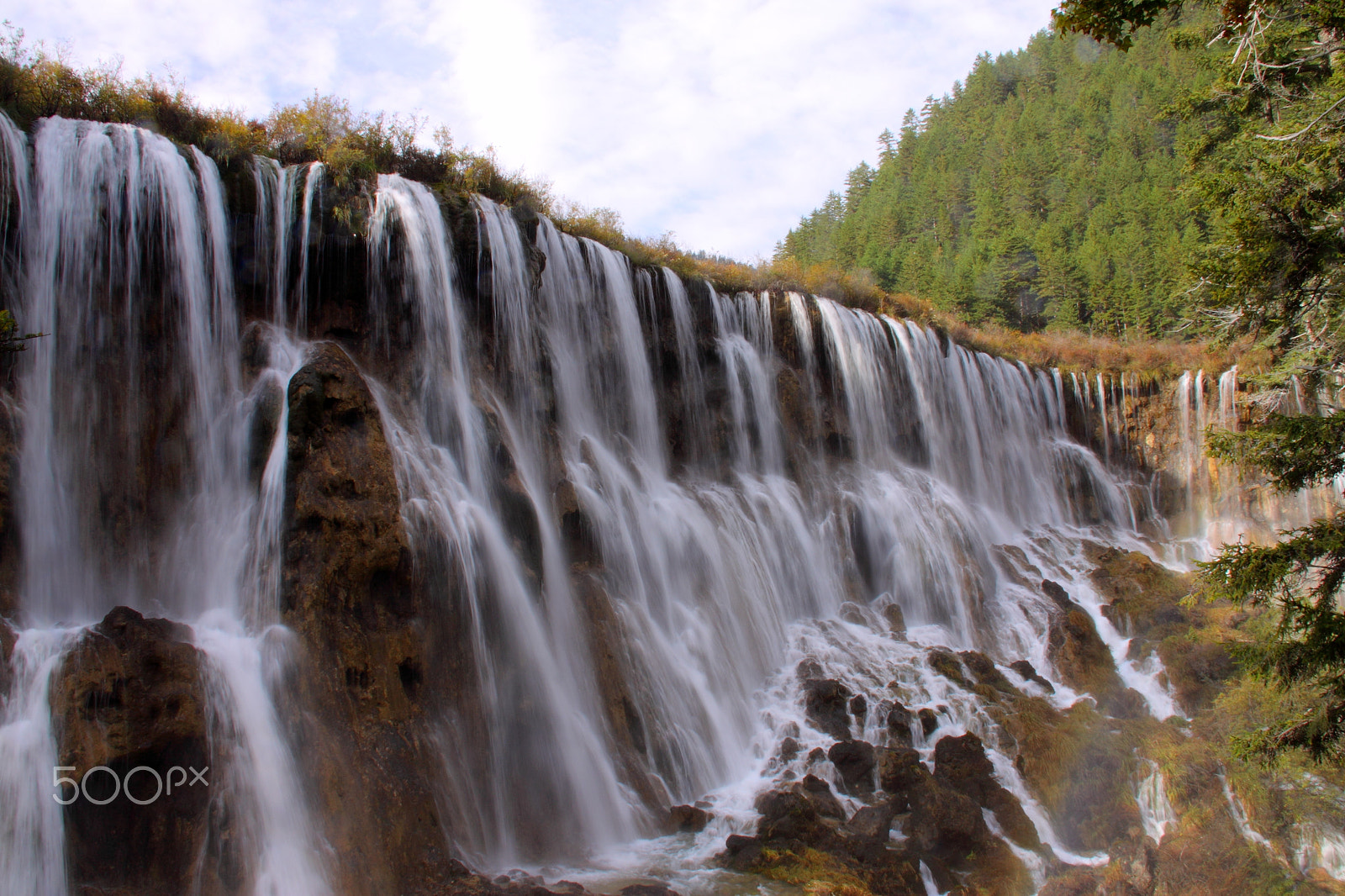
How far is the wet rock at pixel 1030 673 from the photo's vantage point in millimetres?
13328

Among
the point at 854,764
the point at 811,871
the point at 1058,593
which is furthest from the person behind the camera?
the point at 1058,593

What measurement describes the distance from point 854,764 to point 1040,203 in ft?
208

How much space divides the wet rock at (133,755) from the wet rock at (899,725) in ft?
28.3

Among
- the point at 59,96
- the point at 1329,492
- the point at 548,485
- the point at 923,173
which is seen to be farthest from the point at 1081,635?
the point at 923,173

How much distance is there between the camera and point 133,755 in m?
6.07

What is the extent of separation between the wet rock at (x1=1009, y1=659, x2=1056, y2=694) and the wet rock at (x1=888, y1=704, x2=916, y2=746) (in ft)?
12.0

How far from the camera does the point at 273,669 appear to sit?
724 cm

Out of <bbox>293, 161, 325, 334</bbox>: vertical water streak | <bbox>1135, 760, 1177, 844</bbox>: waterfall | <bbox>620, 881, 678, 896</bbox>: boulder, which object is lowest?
<bbox>1135, 760, 1177, 844</bbox>: waterfall

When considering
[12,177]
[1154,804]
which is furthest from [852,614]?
[12,177]

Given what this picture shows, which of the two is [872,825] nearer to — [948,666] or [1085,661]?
[948,666]

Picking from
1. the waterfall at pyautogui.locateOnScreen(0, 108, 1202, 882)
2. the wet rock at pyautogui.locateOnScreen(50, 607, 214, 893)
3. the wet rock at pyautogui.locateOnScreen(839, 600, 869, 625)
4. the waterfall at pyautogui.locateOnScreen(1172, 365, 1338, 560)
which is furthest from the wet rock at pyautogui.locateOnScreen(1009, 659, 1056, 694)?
the waterfall at pyautogui.locateOnScreen(1172, 365, 1338, 560)

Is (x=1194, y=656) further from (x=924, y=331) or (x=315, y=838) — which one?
(x=315, y=838)

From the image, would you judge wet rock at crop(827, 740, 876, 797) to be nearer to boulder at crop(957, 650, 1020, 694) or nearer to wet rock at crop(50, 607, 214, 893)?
boulder at crop(957, 650, 1020, 694)

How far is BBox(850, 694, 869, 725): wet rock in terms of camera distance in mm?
11406
